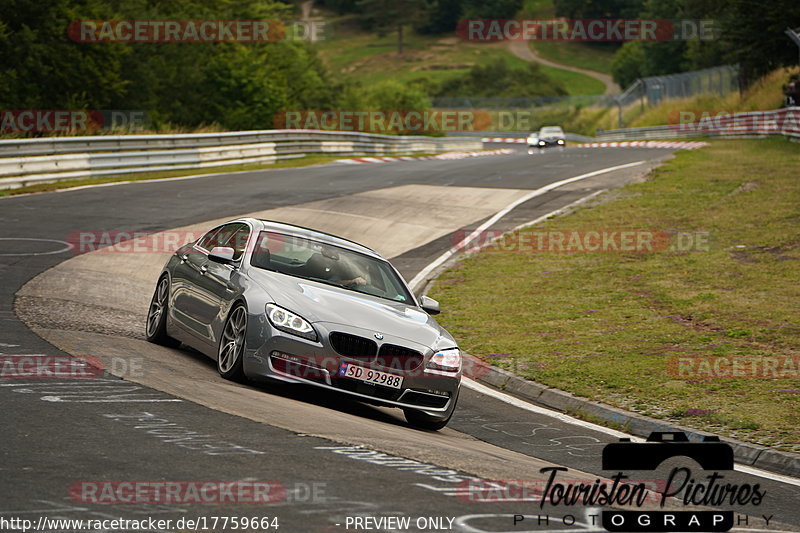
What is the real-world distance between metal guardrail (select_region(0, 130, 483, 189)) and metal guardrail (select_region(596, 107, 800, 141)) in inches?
683

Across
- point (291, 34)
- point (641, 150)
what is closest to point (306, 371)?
point (641, 150)

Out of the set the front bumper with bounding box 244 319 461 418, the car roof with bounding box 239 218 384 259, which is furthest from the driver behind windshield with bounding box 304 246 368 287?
the front bumper with bounding box 244 319 461 418

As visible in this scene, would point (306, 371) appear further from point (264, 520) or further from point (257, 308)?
point (264, 520)

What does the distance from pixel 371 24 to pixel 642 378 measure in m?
175

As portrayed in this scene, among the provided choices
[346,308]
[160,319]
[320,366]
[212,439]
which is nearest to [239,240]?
[160,319]

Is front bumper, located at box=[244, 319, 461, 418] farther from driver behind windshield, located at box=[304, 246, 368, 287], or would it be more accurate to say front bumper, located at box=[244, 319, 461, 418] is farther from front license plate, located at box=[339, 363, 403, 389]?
driver behind windshield, located at box=[304, 246, 368, 287]

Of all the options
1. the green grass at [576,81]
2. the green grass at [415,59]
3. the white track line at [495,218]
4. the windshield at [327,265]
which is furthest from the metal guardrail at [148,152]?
the green grass at [415,59]

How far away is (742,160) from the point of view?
109 feet

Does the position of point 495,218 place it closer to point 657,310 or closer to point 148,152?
point 657,310

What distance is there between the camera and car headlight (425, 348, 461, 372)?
9039 mm

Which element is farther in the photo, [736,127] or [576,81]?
[576,81]

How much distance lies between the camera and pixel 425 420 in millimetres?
9133

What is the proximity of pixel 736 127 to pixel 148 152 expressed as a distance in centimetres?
2912

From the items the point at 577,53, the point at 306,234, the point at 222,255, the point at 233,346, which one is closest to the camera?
the point at 233,346
